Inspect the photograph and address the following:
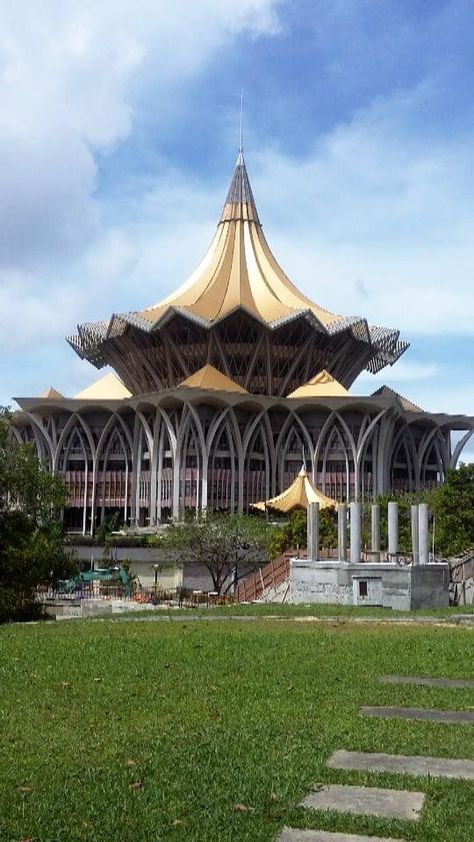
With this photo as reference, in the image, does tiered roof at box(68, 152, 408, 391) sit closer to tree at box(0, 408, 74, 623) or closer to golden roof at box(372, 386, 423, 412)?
golden roof at box(372, 386, 423, 412)

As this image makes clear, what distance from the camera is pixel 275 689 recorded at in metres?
10.1

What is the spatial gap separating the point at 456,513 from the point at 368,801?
129ft

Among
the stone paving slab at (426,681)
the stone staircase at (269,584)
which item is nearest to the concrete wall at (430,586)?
the stone staircase at (269,584)

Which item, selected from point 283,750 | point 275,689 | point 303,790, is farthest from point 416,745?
point 275,689

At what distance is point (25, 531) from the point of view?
27578 millimetres

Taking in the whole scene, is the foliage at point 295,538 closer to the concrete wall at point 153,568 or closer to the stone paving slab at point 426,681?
the concrete wall at point 153,568

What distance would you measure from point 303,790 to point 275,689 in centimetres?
381

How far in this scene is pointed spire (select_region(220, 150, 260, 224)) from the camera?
86.9 meters

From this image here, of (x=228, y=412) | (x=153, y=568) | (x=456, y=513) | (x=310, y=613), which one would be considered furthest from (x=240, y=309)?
(x=310, y=613)

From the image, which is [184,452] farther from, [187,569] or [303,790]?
[303,790]

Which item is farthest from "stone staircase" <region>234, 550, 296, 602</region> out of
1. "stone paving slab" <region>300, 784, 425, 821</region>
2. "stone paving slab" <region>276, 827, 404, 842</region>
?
"stone paving slab" <region>276, 827, 404, 842</region>

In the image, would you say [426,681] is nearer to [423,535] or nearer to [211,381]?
[423,535]

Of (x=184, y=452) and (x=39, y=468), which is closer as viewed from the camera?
(x=39, y=468)

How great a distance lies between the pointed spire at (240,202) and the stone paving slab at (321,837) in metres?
83.7
